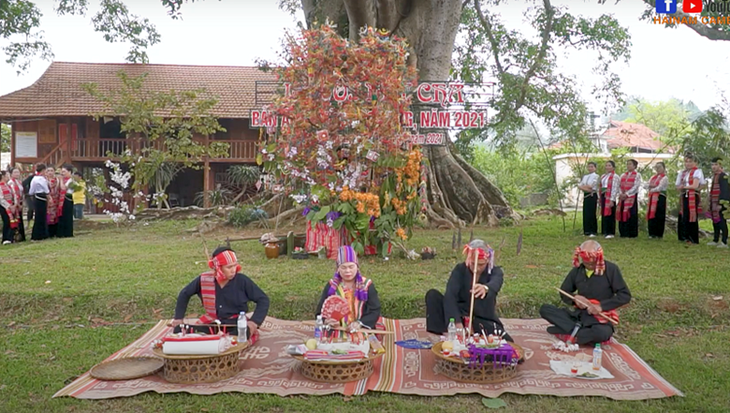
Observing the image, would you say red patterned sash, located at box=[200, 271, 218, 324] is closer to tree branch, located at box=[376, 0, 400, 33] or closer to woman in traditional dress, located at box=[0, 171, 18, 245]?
woman in traditional dress, located at box=[0, 171, 18, 245]

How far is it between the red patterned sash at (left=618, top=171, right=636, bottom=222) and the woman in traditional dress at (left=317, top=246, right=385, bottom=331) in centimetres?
741

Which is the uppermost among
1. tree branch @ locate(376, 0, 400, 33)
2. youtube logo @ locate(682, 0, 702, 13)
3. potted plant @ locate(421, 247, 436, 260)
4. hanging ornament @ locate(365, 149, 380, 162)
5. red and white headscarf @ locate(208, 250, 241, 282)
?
youtube logo @ locate(682, 0, 702, 13)

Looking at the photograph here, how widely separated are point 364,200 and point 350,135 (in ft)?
2.82

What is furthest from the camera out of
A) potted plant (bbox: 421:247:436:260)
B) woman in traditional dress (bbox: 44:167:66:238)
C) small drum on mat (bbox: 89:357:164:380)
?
woman in traditional dress (bbox: 44:167:66:238)

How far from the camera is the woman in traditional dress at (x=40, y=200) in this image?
1120 centimetres

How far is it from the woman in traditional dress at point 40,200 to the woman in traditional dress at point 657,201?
1091 cm

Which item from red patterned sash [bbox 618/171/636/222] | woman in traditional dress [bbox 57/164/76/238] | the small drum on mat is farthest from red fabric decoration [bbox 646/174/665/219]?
woman in traditional dress [bbox 57/164/76/238]

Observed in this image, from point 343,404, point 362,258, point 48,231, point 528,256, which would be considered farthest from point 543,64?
point 343,404

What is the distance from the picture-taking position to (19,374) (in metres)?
4.43

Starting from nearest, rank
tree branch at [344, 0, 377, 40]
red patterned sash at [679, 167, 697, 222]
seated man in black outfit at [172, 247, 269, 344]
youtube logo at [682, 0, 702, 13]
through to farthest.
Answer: seated man in black outfit at [172, 247, 269, 344]
red patterned sash at [679, 167, 697, 222]
tree branch at [344, 0, 377, 40]
youtube logo at [682, 0, 702, 13]

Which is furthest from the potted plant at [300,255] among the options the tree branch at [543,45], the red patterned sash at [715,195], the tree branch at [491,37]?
the tree branch at [491,37]

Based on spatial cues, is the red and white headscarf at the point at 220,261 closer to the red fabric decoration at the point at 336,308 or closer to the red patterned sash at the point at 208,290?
the red patterned sash at the point at 208,290

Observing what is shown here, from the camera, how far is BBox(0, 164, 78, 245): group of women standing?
10.9 m

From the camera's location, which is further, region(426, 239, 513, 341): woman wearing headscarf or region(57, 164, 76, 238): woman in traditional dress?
region(57, 164, 76, 238): woman in traditional dress
